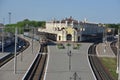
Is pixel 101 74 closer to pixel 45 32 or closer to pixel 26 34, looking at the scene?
pixel 45 32

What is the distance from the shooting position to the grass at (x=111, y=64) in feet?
149

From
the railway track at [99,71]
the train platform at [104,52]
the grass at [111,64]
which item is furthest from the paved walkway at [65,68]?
the train platform at [104,52]

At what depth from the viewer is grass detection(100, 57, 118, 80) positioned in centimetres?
4527

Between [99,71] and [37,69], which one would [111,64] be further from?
[37,69]

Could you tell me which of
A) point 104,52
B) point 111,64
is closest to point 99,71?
point 111,64

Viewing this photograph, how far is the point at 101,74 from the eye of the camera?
44938 millimetres

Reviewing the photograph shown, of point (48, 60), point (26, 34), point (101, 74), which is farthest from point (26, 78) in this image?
point (26, 34)

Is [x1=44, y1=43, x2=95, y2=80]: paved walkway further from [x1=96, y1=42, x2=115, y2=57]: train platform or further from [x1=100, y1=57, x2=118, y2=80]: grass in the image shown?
[x1=96, y1=42, x2=115, y2=57]: train platform

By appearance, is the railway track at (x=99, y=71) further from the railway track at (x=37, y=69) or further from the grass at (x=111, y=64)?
the railway track at (x=37, y=69)

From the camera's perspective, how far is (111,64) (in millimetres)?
54719

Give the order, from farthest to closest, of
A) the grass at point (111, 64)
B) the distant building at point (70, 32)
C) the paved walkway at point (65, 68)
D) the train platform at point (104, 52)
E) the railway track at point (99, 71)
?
the distant building at point (70, 32) → the train platform at point (104, 52) → the grass at point (111, 64) → the railway track at point (99, 71) → the paved walkway at point (65, 68)

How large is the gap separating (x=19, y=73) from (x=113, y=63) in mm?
16850

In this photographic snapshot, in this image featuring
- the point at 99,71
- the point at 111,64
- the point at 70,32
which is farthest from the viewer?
the point at 70,32

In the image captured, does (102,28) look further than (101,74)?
Yes
